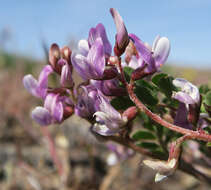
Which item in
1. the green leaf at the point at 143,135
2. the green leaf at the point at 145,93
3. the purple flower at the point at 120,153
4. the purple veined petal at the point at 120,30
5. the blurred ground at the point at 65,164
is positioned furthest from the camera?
the blurred ground at the point at 65,164

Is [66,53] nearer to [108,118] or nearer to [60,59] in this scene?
[60,59]

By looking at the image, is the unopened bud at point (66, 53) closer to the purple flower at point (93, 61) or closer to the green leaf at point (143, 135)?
the purple flower at point (93, 61)

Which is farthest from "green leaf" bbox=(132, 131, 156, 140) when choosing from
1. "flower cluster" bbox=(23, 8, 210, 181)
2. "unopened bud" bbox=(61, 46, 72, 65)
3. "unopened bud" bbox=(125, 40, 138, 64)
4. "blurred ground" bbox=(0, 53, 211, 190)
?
"blurred ground" bbox=(0, 53, 211, 190)

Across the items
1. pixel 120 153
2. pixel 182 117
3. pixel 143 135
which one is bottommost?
pixel 120 153

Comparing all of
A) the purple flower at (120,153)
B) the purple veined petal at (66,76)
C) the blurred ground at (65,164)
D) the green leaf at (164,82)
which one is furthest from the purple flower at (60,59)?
the blurred ground at (65,164)

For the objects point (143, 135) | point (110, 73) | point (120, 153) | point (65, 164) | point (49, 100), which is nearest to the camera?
point (110, 73)

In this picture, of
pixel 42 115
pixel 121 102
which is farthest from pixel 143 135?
pixel 42 115

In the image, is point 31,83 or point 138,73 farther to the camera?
point 31,83

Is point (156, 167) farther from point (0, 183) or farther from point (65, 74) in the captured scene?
point (0, 183)
